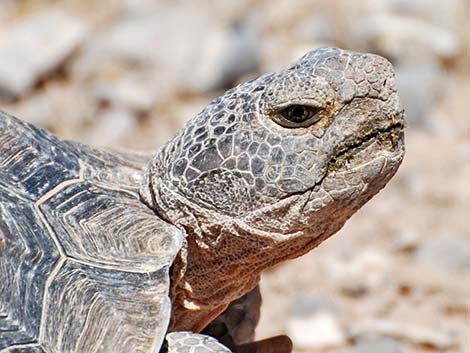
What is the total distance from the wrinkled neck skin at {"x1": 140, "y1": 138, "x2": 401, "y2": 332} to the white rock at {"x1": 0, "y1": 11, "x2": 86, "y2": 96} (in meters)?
7.75

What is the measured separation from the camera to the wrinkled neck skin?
12.8 feet

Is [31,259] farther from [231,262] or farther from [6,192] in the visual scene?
[231,262]

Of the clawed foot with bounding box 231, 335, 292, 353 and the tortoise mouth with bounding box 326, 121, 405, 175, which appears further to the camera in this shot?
the clawed foot with bounding box 231, 335, 292, 353

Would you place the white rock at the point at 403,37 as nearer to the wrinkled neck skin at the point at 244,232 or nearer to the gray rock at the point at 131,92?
the gray rock at the point at 131,92

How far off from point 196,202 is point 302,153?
43 centimetres

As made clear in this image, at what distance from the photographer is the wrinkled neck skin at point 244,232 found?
3.90 m

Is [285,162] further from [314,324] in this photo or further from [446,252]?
[446,252]

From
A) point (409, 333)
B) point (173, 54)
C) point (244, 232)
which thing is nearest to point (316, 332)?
point (409, 333)

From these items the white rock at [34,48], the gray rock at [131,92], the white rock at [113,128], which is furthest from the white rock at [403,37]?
the white rock at [34,48]

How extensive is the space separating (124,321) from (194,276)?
1.83 feet

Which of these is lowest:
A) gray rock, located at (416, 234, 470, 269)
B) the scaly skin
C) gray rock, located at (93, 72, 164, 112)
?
the scaly skin

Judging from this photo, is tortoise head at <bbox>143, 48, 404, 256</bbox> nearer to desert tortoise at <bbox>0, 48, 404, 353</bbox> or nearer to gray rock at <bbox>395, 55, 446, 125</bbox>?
desert tortoise at <bbox>0, 48, 404, 353</bbox>

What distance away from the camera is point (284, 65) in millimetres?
11734

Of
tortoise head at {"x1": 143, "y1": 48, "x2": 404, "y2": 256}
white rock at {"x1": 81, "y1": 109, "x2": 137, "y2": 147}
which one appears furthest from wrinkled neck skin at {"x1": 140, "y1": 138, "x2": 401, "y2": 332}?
white rock at {"x1": 81, "y1": 109, "x2": 137, "y2": 147}
